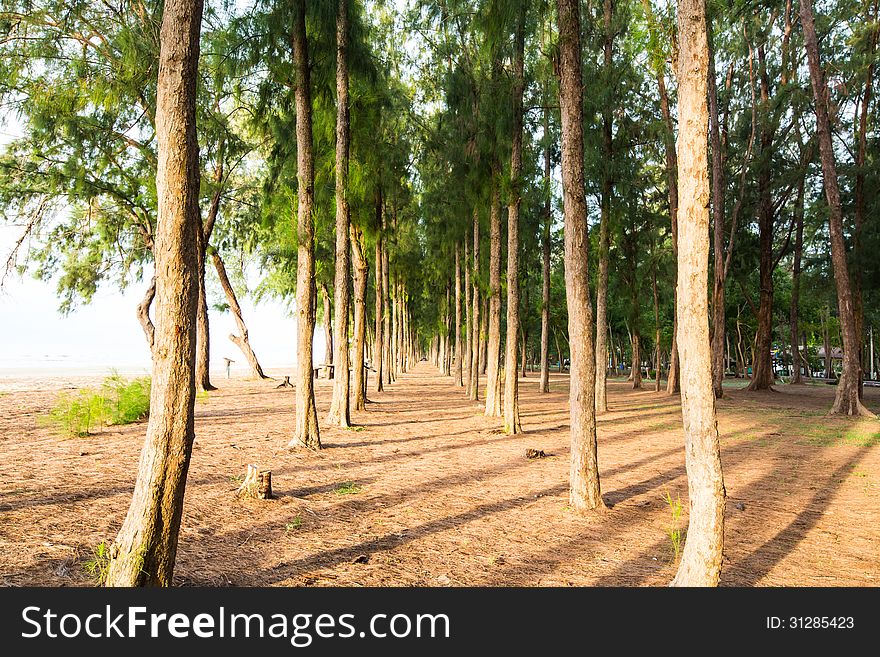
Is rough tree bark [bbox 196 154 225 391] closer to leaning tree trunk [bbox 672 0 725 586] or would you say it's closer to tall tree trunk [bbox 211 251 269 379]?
tall tree trunk [bbox 211 251 269 379]

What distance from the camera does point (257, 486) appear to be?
622 cm

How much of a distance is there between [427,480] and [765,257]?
73.7 ft

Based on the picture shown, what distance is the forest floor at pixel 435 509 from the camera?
447cm

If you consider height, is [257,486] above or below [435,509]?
above

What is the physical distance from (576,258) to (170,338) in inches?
183

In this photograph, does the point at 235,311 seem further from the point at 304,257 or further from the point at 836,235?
the point at 836,235

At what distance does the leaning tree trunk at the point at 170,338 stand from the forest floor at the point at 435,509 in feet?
2.35

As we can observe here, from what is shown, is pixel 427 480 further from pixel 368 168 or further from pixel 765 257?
pixel 765 257


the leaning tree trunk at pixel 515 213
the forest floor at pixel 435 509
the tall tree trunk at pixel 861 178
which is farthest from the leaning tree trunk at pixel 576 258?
the tall tree trunk at pixel 861 178

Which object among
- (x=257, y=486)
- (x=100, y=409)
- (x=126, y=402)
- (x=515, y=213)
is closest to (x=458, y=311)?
(x=515, y=213)

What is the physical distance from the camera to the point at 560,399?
21.3 metres

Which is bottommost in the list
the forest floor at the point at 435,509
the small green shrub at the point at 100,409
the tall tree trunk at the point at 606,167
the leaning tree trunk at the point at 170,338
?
the forest floor at the point at 435,509

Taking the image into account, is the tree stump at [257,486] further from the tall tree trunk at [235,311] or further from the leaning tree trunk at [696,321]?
the tall tree trunk at [235,311]

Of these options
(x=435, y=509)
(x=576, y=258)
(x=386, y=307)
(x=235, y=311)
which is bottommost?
(x=435, y=509)
